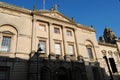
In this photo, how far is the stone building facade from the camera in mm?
16672

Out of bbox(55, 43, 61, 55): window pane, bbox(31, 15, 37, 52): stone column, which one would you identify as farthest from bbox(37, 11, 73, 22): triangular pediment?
bbox(55, 43, 61, 55): window pane

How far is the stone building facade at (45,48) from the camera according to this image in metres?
16.7

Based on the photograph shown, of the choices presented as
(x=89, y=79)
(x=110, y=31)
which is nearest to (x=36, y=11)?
(x=89, y=79)

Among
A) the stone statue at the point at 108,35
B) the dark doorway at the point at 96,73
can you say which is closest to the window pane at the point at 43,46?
the dark doorway at the point at 96,73

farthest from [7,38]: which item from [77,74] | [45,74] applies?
[77,74]

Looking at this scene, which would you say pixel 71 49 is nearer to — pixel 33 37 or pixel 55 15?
pixel 55 15

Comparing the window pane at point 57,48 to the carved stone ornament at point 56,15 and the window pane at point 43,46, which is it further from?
the carved stone ornament at point 56,15

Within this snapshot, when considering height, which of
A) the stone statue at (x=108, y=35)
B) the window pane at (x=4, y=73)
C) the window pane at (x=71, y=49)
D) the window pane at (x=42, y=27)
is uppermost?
the stone statue at (x=108, y=35)

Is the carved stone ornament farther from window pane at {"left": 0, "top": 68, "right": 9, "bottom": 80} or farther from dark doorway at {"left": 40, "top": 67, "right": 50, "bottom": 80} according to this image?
window pane at {"left": 0, "top": 68, "right": 9, "bottom": 80}

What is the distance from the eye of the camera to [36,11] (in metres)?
21.5

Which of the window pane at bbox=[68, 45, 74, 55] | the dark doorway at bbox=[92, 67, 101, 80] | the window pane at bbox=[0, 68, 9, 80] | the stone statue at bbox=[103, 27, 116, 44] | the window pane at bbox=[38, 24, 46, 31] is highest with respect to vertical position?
the stone statue at bbox=[103, 27, 116, 44]

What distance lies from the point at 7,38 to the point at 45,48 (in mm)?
5931

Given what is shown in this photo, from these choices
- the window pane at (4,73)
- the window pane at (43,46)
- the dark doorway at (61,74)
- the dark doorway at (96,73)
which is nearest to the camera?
the window pane at (4,73)

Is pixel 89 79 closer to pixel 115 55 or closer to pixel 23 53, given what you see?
pixel 23 53
